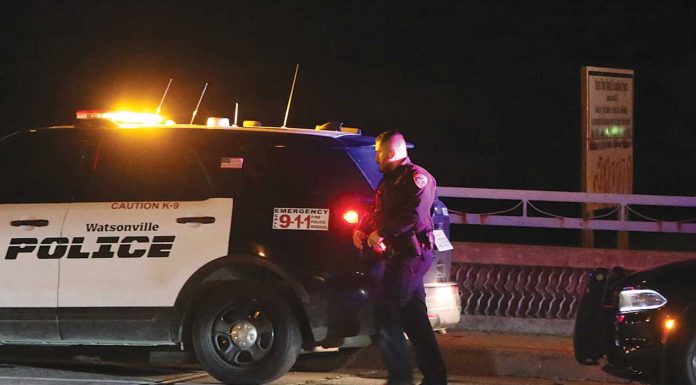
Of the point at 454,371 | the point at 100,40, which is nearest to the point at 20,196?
the point at 454,371

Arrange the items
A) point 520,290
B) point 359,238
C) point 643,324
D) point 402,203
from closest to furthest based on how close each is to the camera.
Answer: point 402,203 → point 359,238 → point 643,324 → point 520,290

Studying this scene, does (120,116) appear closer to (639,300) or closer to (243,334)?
(243,334)

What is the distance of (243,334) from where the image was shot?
6.92 meters

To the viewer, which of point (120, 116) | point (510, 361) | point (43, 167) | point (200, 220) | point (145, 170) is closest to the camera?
point (200, 220)

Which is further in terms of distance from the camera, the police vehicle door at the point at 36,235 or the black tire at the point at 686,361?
the police vehicle door at the point at 36,235

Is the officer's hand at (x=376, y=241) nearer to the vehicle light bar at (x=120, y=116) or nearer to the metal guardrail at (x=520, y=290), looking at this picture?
the vehicle light bar at (x=120, y=116)

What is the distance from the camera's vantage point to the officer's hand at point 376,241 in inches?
256

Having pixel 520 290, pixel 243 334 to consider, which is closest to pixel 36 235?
pixel 243 334

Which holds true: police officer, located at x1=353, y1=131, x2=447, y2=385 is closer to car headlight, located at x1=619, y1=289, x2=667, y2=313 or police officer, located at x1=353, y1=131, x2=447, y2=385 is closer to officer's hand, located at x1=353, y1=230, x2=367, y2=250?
officer's hand, located at x1=353, y1=230, x2=367, y2=250

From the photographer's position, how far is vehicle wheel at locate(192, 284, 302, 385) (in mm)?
6824

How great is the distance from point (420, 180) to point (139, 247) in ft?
5.96

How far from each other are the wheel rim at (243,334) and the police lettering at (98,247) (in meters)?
0.55

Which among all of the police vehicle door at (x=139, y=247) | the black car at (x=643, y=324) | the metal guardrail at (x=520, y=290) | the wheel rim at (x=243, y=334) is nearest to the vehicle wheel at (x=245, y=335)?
the wheel rim at (x=243, y=334)

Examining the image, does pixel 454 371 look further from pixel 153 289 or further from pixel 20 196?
pixel 20 196
